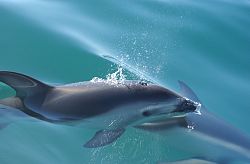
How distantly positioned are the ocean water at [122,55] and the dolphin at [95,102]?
1.50ft

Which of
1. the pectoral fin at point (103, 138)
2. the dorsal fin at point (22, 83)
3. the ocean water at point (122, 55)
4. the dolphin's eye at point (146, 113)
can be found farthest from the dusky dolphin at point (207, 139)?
the dorsal fin at point (22, 83)

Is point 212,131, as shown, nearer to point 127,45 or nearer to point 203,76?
point 203,76

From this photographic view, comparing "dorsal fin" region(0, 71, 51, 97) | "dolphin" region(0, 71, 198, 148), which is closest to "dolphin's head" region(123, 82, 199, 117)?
"dolphin" region(0, 71, 198, 148)

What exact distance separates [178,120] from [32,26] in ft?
11.2

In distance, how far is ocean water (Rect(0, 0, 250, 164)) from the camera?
6.52 metres

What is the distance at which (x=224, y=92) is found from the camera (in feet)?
28.5

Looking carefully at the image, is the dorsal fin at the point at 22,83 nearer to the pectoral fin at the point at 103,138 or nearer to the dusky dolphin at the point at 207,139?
the pectoral fin at the point at 103,138

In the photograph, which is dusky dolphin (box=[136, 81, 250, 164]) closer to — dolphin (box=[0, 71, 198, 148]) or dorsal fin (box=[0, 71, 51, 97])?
dolphin (box=[0, 71, 198, 148])

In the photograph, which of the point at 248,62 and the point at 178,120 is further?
the point at 248,62

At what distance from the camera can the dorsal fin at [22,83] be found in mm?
5633

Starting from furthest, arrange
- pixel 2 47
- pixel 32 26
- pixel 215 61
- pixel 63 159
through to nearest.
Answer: pixel 215 61
pixel 32 26
pixel 2 47
pixel 63 159

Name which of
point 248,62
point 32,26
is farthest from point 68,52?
point 248,62

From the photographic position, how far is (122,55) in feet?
29.1

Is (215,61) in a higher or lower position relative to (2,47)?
higher
